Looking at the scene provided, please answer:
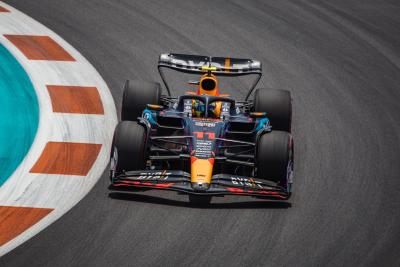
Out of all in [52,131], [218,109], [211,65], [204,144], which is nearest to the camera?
[204,144]

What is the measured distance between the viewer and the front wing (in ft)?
36.7

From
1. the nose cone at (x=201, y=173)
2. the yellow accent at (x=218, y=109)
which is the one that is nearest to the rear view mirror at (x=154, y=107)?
the yellow accent at (x=218, y=109)

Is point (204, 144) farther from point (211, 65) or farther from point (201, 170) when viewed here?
point (211, 65)

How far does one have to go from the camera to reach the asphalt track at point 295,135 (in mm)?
10328

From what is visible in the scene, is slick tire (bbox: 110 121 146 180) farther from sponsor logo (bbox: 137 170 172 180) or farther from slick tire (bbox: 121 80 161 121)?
slick tire (bbox: 121 80 161 121)

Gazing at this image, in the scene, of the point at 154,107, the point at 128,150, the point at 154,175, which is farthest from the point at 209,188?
the point at 154,107

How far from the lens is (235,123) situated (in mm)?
12680

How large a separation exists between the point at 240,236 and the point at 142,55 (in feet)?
22.5

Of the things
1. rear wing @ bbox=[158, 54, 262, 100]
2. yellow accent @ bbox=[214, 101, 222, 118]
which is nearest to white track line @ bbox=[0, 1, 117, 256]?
rear wing @ bbox=[158, 54, 262, 100]

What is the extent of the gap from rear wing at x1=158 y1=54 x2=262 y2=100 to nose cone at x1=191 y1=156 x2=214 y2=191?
2.56 metres

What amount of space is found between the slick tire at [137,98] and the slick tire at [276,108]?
137 cm

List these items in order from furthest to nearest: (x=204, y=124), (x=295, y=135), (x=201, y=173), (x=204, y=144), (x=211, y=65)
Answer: (x=295, y=135) < (x=211, y=65) < (x=204, y=124) < (x=204, y=144) < (x=201, y=173)

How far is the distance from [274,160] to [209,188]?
92 centimetres

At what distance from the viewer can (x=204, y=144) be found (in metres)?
11.8
